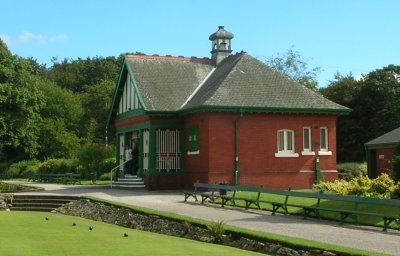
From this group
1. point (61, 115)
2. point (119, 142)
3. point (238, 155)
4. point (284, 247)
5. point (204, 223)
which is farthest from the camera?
point (61, 115)

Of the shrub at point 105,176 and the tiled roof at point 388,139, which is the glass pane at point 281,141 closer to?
the tiled roof at point 388,139

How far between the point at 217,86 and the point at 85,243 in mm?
→ 18969

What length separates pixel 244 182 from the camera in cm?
3188

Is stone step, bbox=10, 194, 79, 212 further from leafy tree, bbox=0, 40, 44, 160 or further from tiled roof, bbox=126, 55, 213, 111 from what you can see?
leafy tree, bbox=0, 40, 44, 160

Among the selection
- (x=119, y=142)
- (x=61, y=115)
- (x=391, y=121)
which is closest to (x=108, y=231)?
(x=119, y=142)

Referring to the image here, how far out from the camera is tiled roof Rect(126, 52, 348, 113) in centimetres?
3231

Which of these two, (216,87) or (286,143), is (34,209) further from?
(286,143)

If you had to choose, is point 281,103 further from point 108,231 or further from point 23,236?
point 23,236

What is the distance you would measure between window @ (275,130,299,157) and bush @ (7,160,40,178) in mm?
31610

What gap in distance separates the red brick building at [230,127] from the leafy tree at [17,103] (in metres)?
24.3

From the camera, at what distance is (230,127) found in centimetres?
3164

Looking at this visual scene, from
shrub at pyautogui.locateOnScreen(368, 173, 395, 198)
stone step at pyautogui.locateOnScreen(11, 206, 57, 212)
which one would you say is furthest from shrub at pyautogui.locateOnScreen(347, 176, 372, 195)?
stone step at pyautogui.locateOnScreen(11, 206, 57, 212)

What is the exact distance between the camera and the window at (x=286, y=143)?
33031 millimetres

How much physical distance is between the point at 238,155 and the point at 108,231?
14.5m
